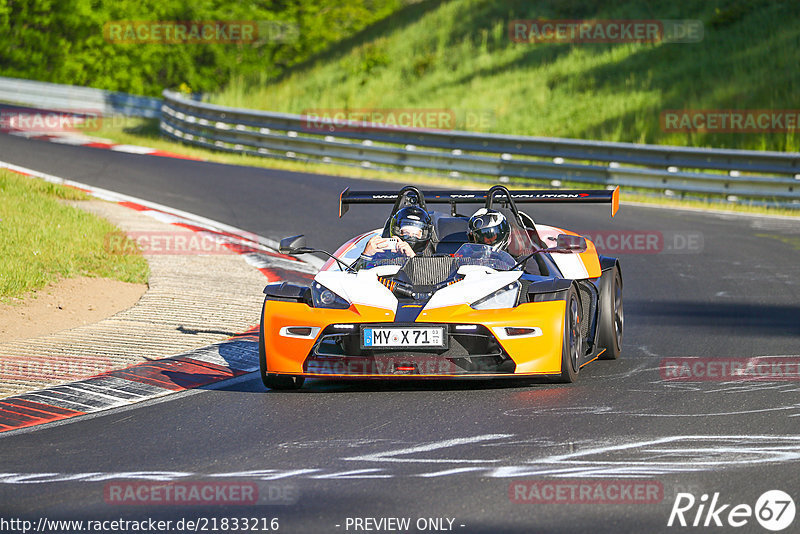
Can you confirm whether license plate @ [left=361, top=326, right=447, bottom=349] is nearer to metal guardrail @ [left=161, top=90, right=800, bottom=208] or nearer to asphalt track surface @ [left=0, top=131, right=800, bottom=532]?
asphalt track surface @ [left=0, top=131, right=800, bottom=532]

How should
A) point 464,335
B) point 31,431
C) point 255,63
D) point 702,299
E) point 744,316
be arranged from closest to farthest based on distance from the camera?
1. point 31,431
2. point 464,335
3. point 744,316
4. point 702,299
5. point 255,63

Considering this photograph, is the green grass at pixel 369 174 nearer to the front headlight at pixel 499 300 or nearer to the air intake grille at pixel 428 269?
the air intake grille at pixel 428 269

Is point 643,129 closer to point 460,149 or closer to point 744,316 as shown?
point 460,149

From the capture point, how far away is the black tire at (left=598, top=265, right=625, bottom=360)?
9.16 metres

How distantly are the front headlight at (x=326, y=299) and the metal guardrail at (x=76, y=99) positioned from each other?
28235 mm

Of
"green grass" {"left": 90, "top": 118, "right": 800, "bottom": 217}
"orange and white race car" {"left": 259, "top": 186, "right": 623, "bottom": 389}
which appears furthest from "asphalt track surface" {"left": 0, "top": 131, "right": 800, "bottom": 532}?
"green grass" {"left": 90, "top": 118, "right": 800, "bottom": 217}

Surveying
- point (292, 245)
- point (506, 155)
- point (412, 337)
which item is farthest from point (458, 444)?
point (506, 155)

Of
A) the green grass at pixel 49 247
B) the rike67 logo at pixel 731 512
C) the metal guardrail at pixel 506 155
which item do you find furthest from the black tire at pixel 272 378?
the metal guardrail at pixel 506 155

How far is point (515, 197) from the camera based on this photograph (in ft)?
31.8

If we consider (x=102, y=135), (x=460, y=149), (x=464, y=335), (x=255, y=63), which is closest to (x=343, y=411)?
(x=464, y=335)

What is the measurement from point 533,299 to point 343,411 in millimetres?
1524

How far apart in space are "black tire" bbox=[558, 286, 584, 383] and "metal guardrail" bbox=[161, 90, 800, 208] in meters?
12.5

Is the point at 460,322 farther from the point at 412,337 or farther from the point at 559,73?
the point at 559,73

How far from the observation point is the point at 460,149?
23.4 meters
